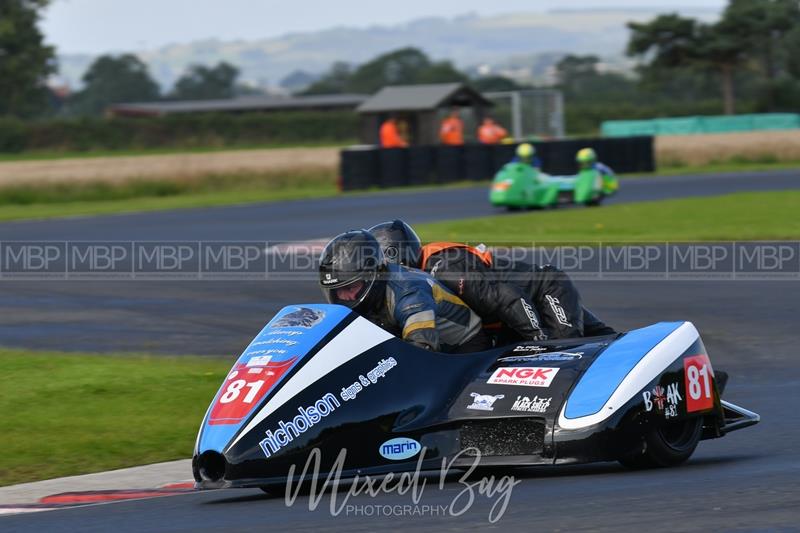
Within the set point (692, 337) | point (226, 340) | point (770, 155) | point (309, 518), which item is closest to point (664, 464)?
point (692, 337)

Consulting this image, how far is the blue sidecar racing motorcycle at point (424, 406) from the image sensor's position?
5.86 metres

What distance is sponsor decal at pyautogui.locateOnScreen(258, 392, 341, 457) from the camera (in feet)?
19.0

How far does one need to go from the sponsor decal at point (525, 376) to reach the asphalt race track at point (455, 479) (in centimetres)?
45

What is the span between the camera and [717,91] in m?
94.1

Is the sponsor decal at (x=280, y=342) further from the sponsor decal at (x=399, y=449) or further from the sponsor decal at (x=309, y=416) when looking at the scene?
the sponsor decal at (x=399, y=449)

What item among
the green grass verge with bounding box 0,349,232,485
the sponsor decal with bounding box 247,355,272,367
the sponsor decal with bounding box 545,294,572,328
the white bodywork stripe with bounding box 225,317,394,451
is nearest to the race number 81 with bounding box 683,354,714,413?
the sponsor decal with bounding box 545,294,572,328

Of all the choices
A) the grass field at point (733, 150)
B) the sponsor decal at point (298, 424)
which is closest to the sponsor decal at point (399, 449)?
the sponsor decal at point (298, 424)

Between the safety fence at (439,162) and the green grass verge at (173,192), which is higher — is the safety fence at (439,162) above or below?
above

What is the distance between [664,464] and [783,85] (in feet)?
167

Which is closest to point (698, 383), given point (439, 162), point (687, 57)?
point (439, 162)

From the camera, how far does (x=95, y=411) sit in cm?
859

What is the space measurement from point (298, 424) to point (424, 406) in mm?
683

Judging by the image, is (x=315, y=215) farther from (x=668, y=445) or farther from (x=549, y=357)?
(x=668, y=445)

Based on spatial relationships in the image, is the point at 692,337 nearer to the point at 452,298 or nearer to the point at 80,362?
the point at 452,298
